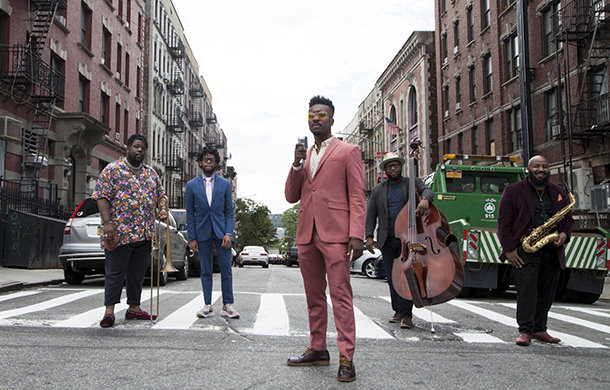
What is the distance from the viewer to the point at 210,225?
686 cm

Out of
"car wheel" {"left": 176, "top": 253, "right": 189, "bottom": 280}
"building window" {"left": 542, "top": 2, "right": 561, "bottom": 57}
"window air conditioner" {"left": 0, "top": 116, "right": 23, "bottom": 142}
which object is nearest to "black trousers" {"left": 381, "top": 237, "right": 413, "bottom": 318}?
"car wheel" {"left": 176, "top": 253, "right": 189, "bottom": 280}

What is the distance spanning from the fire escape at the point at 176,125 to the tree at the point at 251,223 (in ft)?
102

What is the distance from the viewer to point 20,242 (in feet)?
48.8

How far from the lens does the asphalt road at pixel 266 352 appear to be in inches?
149

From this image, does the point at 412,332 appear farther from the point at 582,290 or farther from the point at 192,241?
the point at 582,290

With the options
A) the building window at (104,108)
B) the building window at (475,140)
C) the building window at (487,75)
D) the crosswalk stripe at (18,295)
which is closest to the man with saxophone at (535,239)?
the crosswalk stripe at (18,295)

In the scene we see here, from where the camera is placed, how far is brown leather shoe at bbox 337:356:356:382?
149 inches

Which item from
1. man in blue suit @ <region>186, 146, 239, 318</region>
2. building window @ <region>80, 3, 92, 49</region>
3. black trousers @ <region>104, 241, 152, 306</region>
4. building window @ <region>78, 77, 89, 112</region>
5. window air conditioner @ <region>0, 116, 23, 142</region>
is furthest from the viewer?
building window @ <region>80, 3, 92, 49</region>

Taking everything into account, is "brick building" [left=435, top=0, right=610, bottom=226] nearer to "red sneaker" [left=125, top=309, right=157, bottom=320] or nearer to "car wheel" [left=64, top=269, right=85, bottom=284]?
"car wheel" [left=64, top=269, right=85, bottom=284]

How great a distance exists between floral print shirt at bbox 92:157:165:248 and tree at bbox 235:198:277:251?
7303 centimetres

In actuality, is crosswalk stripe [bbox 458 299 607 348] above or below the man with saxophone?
below

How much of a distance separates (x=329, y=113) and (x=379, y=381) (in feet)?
6.55

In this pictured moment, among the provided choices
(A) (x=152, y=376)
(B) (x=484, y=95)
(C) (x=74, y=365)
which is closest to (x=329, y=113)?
(A) (x=152, y=376)

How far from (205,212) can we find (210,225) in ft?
0.56
